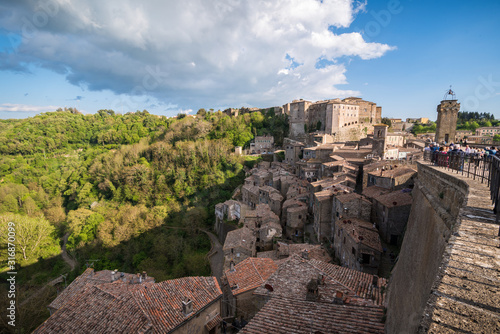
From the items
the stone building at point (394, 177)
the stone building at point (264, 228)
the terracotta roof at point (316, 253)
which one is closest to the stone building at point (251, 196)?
the stone building at point (264, 228)

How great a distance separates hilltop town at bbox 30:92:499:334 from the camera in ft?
26.5

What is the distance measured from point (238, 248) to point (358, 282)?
12663 millimetres

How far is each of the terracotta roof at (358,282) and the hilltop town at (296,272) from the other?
0.06 meters

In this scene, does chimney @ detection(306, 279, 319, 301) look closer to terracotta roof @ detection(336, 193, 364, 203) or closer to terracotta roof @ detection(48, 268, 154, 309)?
terracotta roof @ detection(336, 193, 364, 203)

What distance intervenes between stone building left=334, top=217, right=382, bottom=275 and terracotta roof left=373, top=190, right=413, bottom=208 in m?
1.99

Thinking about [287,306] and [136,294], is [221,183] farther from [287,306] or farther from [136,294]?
[287,306]

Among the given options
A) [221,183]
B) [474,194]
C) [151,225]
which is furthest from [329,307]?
[221,183]

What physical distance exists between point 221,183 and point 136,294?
108 ft

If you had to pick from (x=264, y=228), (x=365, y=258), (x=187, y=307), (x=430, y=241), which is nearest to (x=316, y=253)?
(x=365, y=258)

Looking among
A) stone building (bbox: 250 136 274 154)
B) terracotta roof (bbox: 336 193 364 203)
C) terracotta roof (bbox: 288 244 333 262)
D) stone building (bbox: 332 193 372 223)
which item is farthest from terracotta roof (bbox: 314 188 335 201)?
stone building (bbox: 250 136 274 154)

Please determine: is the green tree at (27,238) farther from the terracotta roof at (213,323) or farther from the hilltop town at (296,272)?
the terracotta roof at (213,323)

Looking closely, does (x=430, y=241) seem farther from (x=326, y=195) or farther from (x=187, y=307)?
(x=326, y=195)

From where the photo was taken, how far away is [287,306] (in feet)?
27.0

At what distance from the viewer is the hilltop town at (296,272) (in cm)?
806
